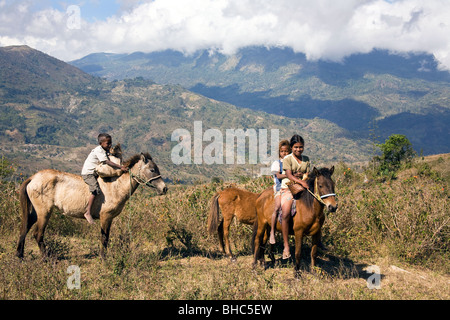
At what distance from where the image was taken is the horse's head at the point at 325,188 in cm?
588

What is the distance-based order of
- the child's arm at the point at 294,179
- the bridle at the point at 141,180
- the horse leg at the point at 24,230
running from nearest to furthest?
the child's arm at the point at 294,179 < the horse leg at the point at 24,230 < the bridle at the point at 141,180

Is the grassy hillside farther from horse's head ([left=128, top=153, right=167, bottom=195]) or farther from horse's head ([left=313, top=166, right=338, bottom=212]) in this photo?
Answer: horse's head ([left=313, top=166, right=338, bottom=212])

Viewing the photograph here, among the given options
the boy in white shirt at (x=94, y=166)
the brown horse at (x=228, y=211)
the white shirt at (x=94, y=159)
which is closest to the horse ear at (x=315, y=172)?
the brown horse at (x=228, y=211)

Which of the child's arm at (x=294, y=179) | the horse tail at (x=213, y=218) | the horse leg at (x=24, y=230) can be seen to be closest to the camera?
the child's arm at (x=294, y=179)

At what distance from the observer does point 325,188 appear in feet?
19.8

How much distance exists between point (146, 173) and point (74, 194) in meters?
1.75

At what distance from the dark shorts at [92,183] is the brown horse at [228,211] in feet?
9.26

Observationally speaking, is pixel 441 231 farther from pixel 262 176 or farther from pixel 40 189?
pixel 40 189

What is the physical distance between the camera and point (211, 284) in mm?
5723

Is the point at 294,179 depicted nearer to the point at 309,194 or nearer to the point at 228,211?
the point at 309,194

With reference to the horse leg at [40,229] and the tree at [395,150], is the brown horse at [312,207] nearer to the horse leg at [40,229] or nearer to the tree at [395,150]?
the horse leg at [40,229]
